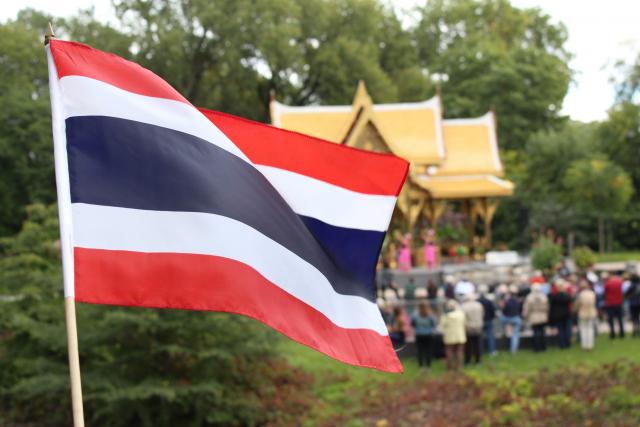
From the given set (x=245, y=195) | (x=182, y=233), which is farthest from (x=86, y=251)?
(x=245, y=195)

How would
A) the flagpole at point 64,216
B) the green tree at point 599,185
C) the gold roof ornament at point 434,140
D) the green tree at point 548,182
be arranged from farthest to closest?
the green tree at point 548,182 → the green tree at point 599,185 → the gold roof ornament at point 434,140 → the flagpole at point 64,216

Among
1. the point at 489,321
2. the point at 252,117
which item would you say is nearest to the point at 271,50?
the point at 252,117

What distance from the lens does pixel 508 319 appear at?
55.4ft

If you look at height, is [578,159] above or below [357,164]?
above

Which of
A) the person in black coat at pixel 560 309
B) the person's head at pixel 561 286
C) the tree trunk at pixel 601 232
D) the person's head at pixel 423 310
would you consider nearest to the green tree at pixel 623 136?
the tree trunk at pixel 601 232

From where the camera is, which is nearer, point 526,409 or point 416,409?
point 526,409

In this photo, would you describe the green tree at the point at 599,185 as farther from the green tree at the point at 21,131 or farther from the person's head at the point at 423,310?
the person's head at the point at 423,310

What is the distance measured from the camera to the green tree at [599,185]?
37.2 metres

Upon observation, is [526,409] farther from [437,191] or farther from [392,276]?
[437,191]

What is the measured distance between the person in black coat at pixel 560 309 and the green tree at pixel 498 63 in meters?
31.7

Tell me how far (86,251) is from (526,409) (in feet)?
31.7

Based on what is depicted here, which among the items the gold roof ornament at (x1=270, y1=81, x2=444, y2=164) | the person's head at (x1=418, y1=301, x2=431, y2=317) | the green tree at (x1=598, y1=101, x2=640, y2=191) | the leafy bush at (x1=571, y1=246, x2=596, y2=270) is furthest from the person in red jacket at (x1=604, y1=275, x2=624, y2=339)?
the green tree at (x1=598, y1=101, x2=640, y2=191)

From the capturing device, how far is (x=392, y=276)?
2684cm

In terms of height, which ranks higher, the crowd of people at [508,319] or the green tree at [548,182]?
the green tree at [548,182]
